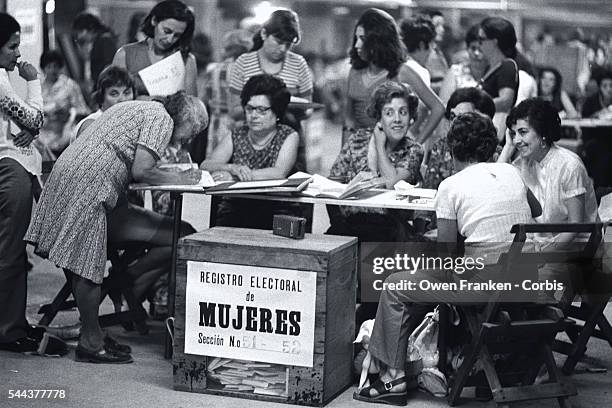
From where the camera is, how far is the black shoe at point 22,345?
5191 mm

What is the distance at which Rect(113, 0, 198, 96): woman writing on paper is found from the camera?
636 cm

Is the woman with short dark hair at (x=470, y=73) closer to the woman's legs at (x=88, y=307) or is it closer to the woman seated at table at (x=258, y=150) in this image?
the woman seated at table at (x=258, y=150)

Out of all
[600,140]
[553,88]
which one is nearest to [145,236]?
[600,140]

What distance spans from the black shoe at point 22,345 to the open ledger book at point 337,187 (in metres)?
1.46

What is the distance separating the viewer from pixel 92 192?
16.1 feet

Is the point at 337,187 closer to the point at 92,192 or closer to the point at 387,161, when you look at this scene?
the point at 387,161

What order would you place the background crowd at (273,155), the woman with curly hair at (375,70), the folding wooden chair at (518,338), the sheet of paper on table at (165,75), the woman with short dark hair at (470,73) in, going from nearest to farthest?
the folding wooden chair at (518,338)
the background crowd at (273,155)
the sheet of paper on table at (165,75)
the woman with curly hair at (375,70)
the woman with short dark hair at (470,73)

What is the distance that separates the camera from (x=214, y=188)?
5.12m

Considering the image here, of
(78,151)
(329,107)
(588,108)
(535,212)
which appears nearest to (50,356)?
(78,151)

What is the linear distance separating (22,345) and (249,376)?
1.25m

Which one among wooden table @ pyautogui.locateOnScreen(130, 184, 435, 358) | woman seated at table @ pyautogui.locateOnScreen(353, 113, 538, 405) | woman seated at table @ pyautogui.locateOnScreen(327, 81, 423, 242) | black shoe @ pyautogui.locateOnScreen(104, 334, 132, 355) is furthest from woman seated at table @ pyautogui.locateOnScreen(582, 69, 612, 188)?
black shoe @ pyautogui.locateOnScreen(104, 334, 132, 355)

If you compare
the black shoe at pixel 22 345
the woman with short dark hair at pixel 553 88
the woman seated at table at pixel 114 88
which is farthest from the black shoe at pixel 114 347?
the woman with short dark hair at pixel 553 88

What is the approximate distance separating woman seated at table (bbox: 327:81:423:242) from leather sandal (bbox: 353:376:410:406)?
1.22m

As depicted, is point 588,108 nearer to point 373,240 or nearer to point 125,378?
point 373,240
